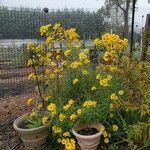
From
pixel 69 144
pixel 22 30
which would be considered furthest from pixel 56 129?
pixel 22 30

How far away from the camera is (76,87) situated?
4.07m

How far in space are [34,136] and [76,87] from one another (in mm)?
752

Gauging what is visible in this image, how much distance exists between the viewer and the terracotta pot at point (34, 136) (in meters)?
3.73

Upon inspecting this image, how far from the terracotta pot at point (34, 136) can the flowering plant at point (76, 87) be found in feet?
0.37

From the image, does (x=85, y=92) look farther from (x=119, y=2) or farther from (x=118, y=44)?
(x=119, y=2)

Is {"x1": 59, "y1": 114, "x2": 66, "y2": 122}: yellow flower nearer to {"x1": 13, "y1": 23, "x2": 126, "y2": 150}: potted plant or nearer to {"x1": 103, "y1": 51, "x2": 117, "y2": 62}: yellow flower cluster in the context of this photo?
{"x1": 13, "y1": 23, "x2": 126, "y2": 150}: potted plant

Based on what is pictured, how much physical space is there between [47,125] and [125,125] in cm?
87

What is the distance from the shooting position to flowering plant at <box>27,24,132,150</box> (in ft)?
A: 11.9

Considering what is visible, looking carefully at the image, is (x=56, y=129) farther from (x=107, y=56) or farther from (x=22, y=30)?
(x=22, y=30)

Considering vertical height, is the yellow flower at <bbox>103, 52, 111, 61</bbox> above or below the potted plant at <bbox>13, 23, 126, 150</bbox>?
above

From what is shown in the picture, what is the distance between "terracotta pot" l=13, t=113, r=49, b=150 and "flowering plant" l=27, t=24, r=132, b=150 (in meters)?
0.11

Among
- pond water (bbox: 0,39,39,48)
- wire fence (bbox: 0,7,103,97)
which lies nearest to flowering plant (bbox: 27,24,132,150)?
wire fence (bbox: 0,7,103,97)

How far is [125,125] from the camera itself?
354 centimetres

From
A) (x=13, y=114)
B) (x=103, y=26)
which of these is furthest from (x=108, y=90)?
(x=103, y=26)
